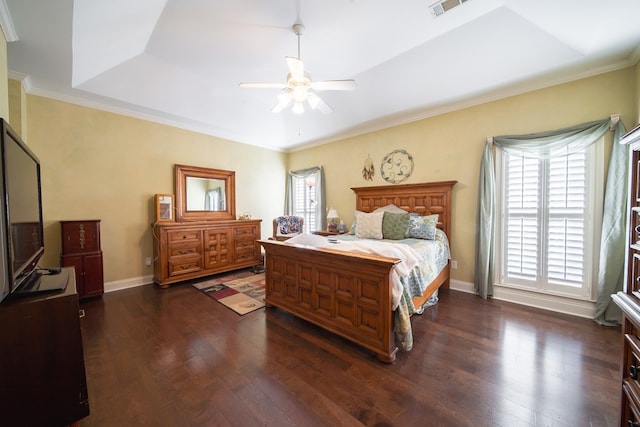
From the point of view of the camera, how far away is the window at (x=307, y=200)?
546 centimetres

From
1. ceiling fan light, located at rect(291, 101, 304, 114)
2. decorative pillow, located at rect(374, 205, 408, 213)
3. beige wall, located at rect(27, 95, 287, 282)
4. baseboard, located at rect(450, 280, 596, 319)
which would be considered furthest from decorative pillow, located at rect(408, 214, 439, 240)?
beige wall, located at rect(27, 95, 287, 282)

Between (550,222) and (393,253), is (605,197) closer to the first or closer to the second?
(550,222)

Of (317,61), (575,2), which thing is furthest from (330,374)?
(575,2)

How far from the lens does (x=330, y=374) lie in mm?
1773

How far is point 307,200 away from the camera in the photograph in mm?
5781

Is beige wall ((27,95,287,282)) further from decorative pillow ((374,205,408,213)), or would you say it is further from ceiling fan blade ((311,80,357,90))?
decorative pillow ((374,205,408,213))

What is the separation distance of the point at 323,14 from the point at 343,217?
3.45 meters

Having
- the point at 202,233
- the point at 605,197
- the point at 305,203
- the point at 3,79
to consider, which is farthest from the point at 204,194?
the point at 605,197

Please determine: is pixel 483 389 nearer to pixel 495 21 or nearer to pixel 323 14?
pixel 495 21

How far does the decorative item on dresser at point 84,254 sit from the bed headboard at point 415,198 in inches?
160

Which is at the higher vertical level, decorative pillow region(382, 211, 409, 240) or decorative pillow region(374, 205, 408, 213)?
decorative pillow region(374, 205, 408, 213)

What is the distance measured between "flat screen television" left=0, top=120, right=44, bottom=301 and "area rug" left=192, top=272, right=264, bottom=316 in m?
1.80

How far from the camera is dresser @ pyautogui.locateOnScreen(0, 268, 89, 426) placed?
116cm

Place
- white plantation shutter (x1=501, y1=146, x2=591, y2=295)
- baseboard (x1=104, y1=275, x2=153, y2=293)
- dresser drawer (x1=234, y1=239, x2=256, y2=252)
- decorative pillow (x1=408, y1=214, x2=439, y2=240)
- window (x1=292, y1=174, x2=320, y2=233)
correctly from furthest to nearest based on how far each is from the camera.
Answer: window (x1=292, y1=174, x2=320, y2=233)
dresser drawer (x1=234, y1=239, x2=256, y2=252)
baseboard (x1=104, y1=275, x2=153, y2=293)
decorative pillow (x1=408, y1=214, x2=439, y2=240)
white plantation shutter (x1=501, y1=146, x2=591, y2=295)
